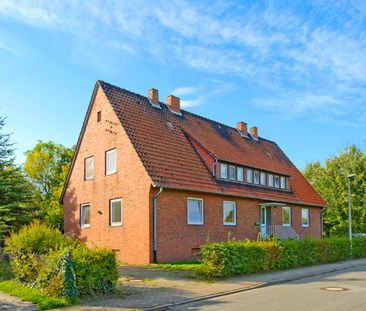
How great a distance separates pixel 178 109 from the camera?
2697 centimetres

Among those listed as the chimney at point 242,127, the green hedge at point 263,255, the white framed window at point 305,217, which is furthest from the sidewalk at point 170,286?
the chimney at point 242,127

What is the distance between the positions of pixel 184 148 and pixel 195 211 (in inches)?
146

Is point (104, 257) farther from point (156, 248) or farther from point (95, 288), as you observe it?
point (156, 248)

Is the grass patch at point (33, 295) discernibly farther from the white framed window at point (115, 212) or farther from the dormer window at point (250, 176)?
the dormer window at point (250, 176)

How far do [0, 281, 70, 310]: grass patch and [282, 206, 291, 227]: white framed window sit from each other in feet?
63.8

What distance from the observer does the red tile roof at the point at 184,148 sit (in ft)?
67.6

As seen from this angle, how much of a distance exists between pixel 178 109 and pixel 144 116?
425 cm

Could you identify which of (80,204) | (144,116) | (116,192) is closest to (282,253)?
(116,192)

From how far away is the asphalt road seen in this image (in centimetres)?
990

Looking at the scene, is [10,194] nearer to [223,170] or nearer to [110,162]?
[110,162]

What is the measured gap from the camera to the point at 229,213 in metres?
23.5

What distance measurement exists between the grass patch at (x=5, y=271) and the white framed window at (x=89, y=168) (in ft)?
31.2

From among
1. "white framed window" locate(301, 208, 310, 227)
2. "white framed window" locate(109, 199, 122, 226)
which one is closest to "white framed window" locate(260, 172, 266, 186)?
"white framed window" locate(301, 208, 310, 227)

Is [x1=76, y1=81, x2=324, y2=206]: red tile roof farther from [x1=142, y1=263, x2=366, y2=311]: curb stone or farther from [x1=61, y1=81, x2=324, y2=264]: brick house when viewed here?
[x1=142, y1=263, x2=366, y2=311]: curb stone
